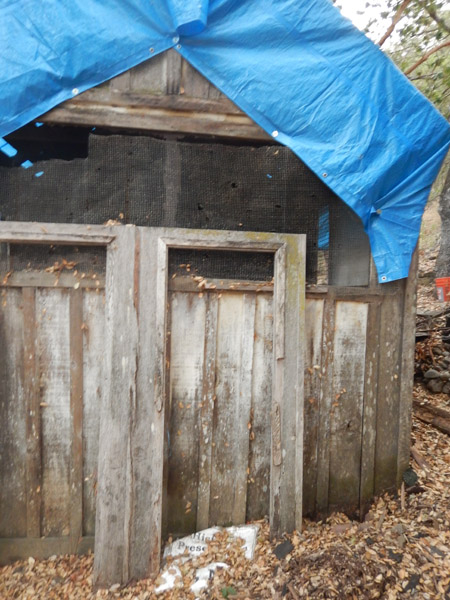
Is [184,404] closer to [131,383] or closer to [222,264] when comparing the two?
[131,383]

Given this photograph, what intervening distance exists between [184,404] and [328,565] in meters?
1.21

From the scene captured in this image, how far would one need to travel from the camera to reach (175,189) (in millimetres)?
2551

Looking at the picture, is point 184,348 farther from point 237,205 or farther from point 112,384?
point 237,205

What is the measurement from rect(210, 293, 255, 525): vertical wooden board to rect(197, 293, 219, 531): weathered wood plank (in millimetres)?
32

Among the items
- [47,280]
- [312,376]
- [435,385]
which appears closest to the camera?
[47,280]

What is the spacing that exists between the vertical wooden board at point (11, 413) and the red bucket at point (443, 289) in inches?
258

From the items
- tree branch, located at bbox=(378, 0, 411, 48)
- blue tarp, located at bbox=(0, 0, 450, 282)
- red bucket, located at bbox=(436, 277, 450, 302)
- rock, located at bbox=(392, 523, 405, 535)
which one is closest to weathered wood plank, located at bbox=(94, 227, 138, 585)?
blue tarp, located at bbox=(0, 0, 450, 282)

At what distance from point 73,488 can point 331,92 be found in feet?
9.88

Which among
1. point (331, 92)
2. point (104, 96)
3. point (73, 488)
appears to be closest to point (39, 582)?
point (73, 488)

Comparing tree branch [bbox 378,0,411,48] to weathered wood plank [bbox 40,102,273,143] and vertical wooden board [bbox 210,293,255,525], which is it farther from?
vertical wooden board [bbox 210,293,255,525]

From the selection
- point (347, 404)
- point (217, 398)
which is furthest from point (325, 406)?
point (217, 398)

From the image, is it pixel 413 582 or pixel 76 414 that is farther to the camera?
pixel 76 414

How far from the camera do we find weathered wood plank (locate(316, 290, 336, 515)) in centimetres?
270

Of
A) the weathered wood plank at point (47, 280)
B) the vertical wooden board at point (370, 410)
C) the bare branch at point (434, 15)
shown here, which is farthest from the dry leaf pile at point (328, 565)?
the bare branch at point (434, 15)
